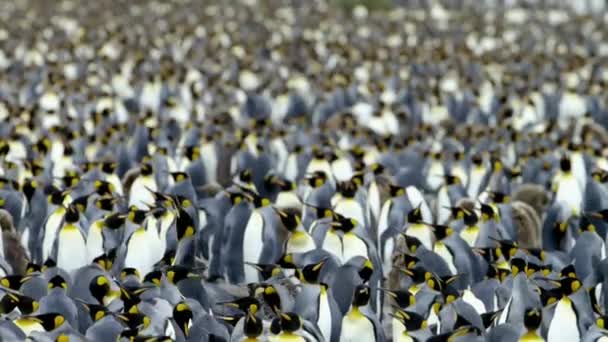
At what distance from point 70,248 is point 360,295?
2.10 m

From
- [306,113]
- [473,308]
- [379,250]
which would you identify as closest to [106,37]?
[306,113]

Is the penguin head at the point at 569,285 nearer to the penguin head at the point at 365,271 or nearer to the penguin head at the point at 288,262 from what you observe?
the penguin head at the point at 365,271

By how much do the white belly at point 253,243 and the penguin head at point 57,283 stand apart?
156 cm

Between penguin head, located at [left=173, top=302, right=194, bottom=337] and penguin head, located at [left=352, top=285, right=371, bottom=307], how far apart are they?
821 millimetres

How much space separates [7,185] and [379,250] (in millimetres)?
2545

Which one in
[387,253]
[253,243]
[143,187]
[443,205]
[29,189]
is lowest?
[387,253]

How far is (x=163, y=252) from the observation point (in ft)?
20.6

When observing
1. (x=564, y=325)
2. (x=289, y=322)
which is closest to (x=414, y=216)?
(x=564, y=325)

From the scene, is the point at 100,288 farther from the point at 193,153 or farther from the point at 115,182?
the point at 193,153

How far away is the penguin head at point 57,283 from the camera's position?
5.21m

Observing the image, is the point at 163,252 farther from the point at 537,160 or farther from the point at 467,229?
the point at 537,160

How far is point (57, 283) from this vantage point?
17.2ft

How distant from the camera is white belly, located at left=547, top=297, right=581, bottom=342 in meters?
5.18

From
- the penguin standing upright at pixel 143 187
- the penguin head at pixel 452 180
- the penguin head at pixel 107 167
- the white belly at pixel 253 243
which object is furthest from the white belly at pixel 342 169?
the white belly at pixel 253 243
